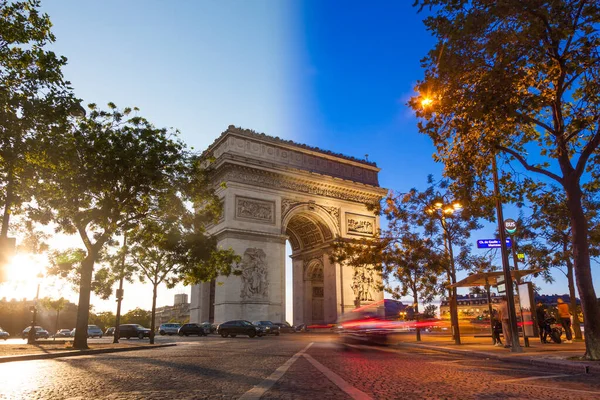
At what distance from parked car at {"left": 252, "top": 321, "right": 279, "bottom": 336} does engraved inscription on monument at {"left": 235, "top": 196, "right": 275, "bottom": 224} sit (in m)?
8.78

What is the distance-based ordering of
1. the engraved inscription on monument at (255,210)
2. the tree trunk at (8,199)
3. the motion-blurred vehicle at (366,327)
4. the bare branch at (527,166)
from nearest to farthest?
the bare branch at (527,166)
the tree trunk at (8,199)
the motion-blurred vehicle at (366,327)
the engraved inscription on monument at (255,210)

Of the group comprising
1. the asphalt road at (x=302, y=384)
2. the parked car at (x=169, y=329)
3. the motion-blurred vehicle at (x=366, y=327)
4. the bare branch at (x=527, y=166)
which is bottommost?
the parked car at (x=169, y=329)

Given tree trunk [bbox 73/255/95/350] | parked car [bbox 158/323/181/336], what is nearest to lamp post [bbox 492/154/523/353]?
tree trunk [bbox 73/255/95/350]

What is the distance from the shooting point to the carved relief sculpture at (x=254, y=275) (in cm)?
3831

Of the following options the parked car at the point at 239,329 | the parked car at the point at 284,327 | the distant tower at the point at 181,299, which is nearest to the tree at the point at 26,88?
the parked car at the point at 239,329

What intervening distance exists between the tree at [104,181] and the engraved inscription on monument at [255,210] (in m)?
17.7

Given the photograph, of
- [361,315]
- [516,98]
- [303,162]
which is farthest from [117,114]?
[303,162]

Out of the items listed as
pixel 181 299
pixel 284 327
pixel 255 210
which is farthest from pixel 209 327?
pixel 181 299

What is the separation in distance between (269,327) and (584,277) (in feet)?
88.7

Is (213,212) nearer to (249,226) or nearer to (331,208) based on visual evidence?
(249,226)

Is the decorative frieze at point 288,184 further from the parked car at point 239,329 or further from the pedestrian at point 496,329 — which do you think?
the pedestrian at point 496,329

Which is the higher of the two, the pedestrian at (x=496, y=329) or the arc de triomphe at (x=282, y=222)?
the arc de triomphe at (x=282, y=222)

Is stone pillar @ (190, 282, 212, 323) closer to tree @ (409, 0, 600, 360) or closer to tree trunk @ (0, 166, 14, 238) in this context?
tree trunk @ (0, 166, 14, 238)

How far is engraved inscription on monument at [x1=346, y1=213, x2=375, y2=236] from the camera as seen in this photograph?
46500 millimetres
